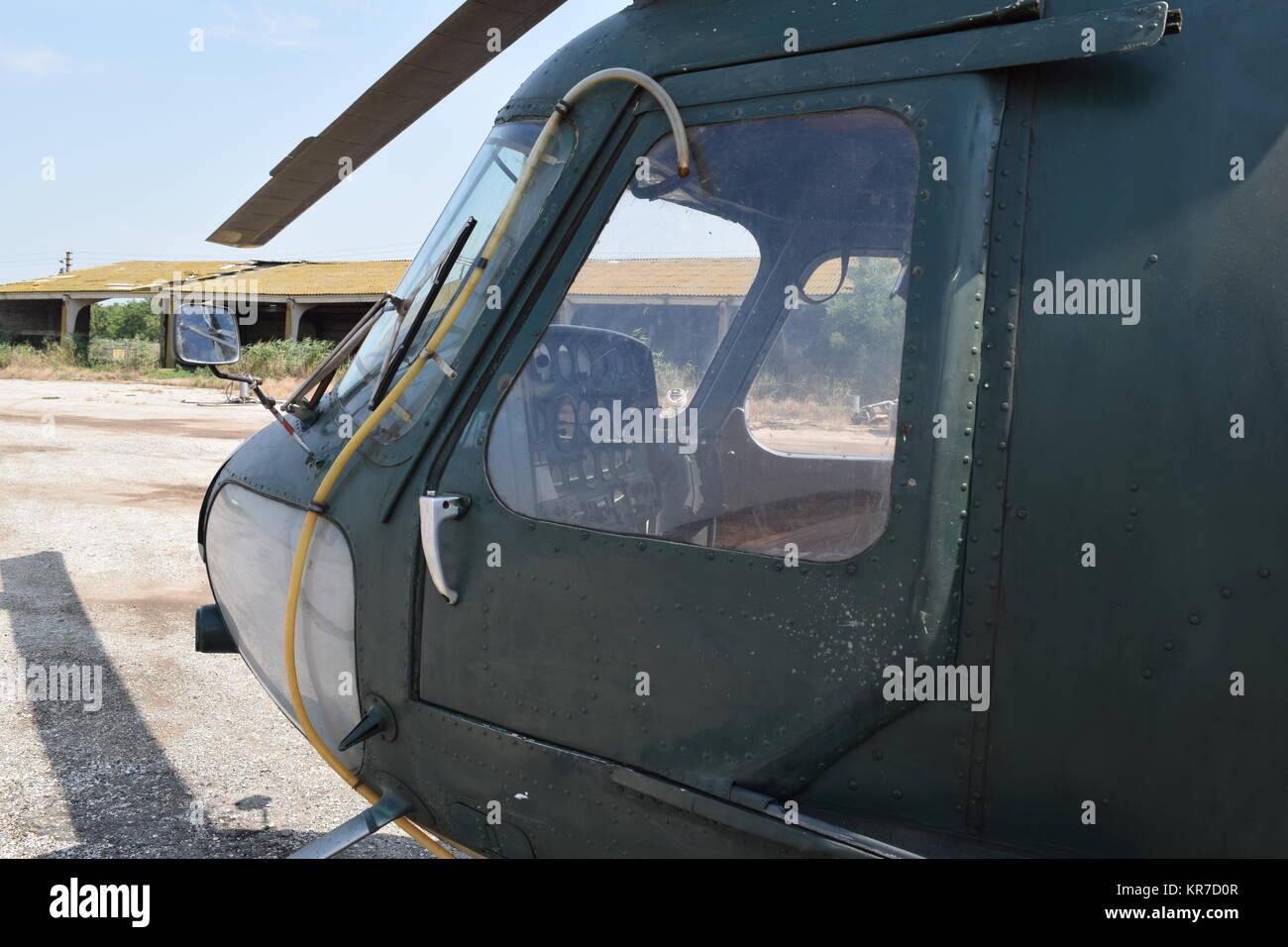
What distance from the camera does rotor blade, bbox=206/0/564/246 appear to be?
281cm

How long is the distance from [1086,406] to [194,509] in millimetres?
10546

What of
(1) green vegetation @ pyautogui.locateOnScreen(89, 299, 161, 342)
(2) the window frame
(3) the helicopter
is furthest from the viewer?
(1) green vegetation @ pyautogui.locateOnScreen(89, 299, 161, 342)

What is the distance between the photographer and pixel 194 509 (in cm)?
1086

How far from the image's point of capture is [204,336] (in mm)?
3205

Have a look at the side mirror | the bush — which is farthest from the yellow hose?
the bush

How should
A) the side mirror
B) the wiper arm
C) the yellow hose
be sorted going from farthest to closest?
the side mirror → the wiper arm → the yellow hose

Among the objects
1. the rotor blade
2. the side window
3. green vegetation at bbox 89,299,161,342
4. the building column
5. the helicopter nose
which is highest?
green vegetation at bbox 89,299,161,342

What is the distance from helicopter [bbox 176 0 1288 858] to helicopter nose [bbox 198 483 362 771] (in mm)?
22

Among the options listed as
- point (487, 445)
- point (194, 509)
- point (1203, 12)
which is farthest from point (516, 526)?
point (194, 509)

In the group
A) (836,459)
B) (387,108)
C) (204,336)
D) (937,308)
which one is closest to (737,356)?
(836,459)

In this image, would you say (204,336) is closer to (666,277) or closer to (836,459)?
(666,277)

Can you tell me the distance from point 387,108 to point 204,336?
905 mm

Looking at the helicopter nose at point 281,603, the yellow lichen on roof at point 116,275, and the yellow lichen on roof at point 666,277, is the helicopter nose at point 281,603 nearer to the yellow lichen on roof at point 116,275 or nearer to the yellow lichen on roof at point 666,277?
the yellow lichen on roof at point 666,277

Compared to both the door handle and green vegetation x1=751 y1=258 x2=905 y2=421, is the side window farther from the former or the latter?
the door handle
